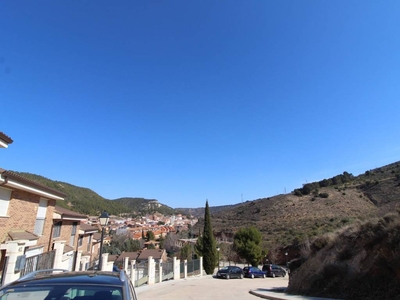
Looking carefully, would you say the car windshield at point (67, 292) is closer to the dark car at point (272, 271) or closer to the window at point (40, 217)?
the window at point (40, 217)

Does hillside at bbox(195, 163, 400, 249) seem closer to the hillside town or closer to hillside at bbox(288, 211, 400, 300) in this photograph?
hillside at bbox(288, 211, 400, 300)

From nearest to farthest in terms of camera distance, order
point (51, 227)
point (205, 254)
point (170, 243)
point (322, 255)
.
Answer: point (322, 255) → point (51, 227) → point (205, 254) → point (170, 243)

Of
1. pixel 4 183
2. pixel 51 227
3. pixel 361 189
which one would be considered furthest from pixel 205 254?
pixel 361 189

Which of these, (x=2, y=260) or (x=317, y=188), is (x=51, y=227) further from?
(x=317, y=188)

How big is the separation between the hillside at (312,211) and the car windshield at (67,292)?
42.8 meters

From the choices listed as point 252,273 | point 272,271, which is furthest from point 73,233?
point 272,271

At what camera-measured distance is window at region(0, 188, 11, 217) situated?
12012 mm

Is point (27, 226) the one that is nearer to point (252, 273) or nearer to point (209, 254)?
point (252, 273)

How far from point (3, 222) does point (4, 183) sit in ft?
6.66

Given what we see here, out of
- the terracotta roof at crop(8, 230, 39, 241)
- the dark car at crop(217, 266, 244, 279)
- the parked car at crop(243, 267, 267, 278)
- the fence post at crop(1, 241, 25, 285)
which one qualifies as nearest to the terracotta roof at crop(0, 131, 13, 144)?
the fence post at crop(1, 241, 25, 285)

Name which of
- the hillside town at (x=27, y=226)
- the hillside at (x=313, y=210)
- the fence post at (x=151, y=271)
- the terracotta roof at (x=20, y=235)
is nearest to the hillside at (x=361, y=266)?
the fence post at (x=151, y=271)

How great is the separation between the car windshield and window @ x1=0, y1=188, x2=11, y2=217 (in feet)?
37.2

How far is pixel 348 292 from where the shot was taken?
33.0 feet

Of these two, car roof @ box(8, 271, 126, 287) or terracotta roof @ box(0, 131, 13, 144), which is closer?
car roof @ box(8, 271, 126, 287)
